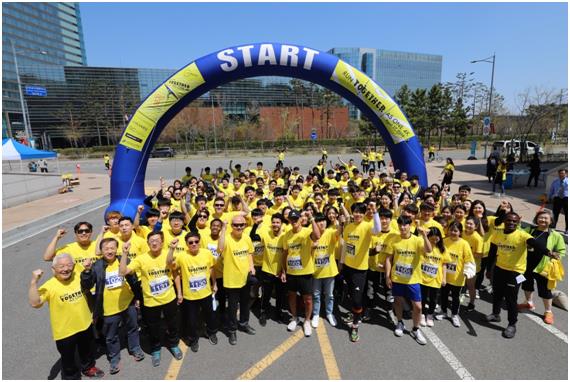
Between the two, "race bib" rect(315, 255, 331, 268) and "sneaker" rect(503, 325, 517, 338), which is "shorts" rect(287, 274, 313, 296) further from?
"sneaker" rect(503, 325, 517, 338)

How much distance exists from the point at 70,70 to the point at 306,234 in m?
78.3

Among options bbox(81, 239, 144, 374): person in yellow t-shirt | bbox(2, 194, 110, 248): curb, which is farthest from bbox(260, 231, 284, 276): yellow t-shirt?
bbox(2, 194, 110, 248): curb

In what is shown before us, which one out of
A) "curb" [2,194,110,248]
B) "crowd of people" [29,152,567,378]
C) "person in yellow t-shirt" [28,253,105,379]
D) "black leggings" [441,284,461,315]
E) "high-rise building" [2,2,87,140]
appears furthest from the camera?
"high-rise building" [2,2,87,140]

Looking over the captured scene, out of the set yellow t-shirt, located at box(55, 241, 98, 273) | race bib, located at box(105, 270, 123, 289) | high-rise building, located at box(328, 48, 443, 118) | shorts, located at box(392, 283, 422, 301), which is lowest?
shorts, located at box(392, 283, 422, 301)

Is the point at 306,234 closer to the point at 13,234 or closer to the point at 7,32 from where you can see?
the point at 13,234

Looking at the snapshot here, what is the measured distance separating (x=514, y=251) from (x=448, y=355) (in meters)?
1.64

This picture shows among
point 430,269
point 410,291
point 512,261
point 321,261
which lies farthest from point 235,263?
point 512,261

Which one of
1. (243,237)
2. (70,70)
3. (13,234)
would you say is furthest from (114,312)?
(70,70)

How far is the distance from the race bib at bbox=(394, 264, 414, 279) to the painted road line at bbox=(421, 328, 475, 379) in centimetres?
97

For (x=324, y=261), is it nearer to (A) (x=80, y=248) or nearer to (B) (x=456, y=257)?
(B) (x=456, y=257)

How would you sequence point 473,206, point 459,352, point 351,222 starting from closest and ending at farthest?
point 459,352 < point 351,222 < point 473,206

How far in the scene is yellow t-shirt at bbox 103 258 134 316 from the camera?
3.64 metres

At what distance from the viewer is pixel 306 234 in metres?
4.34

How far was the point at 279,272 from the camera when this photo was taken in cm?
449
